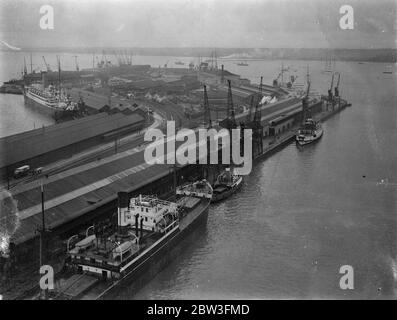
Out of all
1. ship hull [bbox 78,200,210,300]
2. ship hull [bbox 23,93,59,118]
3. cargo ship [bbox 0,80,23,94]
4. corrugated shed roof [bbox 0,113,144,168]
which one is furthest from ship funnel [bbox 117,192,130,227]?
cargo ship [bbox 0,80,23,94]

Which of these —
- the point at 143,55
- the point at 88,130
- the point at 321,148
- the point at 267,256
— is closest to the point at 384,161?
the point at 321,148

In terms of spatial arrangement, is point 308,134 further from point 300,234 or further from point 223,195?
point 300,234

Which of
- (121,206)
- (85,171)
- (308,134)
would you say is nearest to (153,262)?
(121,206)

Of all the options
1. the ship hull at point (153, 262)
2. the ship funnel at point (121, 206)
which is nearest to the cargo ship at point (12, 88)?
the ship hull at point (153, 262)

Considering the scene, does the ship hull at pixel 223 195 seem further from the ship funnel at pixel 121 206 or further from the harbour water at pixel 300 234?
the ship funnel at pixel 121 206

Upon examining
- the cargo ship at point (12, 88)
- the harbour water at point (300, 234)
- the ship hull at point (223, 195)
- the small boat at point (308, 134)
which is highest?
the cargo ship at point (12, 88)

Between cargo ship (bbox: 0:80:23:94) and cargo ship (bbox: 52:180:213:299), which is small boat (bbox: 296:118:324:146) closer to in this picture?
cargo ship (bbox: 52:180:213:299)
